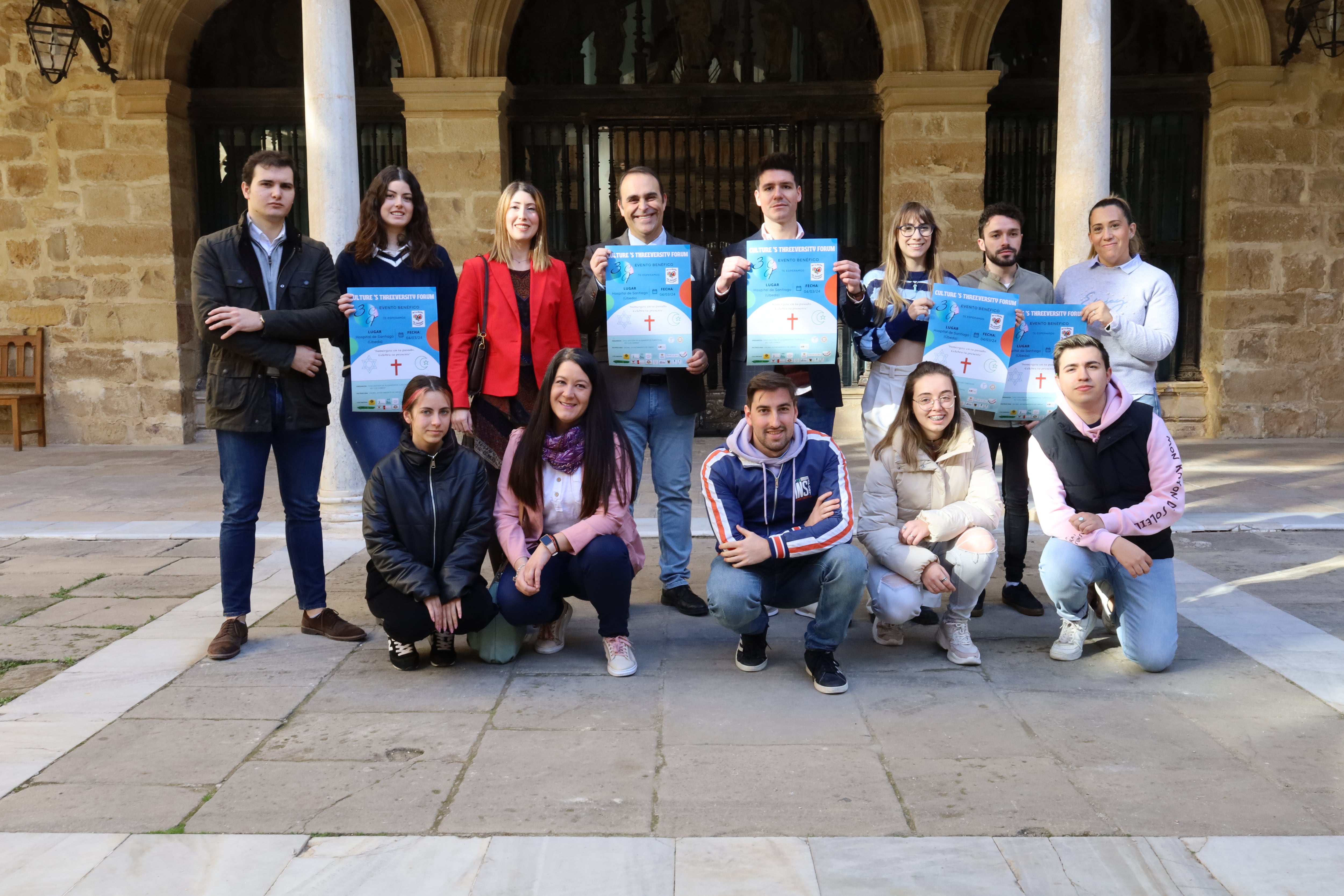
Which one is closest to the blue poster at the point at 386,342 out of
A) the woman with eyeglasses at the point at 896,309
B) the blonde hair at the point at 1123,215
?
the woman with eyeglasses at the point at 896,309

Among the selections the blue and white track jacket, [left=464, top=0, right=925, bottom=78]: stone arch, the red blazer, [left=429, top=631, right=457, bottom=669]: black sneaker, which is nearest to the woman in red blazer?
the red blazer

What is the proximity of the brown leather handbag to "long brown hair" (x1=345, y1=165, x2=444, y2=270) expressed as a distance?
0.71ft

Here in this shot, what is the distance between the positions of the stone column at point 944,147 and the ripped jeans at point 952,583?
17.4 feet

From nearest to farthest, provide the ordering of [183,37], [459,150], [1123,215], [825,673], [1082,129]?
[825,673] < [1123,215] < [1082,129] < [459,150] < [183,37]

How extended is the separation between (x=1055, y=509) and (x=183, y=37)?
8.28 m

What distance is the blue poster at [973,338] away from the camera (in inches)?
161

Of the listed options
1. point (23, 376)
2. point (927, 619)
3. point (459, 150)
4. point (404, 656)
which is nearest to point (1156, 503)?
point (927, 619)

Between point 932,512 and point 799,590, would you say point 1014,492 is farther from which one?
point 799,590

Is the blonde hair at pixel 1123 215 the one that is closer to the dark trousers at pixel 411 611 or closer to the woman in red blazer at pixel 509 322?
the woman in red blazer at pixel 509 322

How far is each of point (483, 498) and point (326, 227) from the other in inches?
111

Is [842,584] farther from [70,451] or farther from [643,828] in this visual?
[70,451]

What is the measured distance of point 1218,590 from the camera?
471 centimetres

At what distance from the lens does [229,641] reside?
3.94 metres

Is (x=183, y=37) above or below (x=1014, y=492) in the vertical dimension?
above
